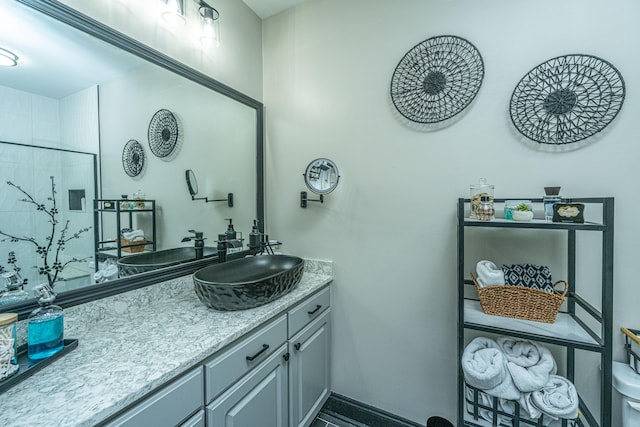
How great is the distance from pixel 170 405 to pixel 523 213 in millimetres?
1460

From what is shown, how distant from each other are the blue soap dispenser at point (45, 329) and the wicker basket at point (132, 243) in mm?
347

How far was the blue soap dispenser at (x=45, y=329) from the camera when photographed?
2.63ft

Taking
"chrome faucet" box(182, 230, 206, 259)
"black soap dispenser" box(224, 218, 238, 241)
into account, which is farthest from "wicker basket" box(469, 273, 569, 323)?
"chrome faucet" box(182, 230, 206, 259)

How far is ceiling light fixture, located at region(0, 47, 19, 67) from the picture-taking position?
0.85m

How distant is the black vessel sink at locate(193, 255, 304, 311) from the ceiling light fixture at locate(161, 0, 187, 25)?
1274 millimetres

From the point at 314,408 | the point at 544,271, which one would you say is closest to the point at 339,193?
the point at 544,271

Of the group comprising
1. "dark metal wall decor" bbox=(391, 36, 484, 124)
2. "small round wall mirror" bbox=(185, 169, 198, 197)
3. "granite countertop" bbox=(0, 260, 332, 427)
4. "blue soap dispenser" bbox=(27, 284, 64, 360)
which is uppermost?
"dark metal wall decor" bbox=(391, 36, 484, 124)

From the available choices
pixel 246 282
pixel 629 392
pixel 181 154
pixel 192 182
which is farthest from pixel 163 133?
pixel 629 392

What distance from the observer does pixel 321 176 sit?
1.74 m

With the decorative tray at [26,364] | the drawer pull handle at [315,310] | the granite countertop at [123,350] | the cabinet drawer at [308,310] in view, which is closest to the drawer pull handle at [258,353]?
the granite countertop at [123,350]

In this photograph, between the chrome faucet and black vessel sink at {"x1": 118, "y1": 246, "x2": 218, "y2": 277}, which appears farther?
the chrome faucet

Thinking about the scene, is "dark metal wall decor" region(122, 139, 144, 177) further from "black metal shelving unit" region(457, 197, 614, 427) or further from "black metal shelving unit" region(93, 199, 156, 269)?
"black metal shelving unit" region(457, 197, 614, 427)

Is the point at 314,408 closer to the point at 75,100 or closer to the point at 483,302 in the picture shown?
the point at 483,302

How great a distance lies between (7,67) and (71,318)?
87 cm
